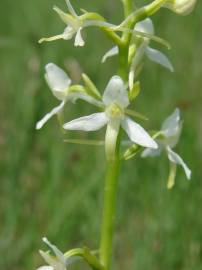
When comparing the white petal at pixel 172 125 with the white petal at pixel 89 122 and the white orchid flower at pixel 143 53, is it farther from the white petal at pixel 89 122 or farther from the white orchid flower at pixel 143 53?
the white petal at pixel 89 122

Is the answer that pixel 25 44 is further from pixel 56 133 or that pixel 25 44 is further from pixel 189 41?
pixel 56 133

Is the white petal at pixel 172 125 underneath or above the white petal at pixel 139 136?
underneath

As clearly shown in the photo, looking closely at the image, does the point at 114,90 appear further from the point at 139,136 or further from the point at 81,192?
the point at 81,192

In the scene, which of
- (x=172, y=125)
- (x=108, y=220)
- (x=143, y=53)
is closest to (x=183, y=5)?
(x=143, y=53)

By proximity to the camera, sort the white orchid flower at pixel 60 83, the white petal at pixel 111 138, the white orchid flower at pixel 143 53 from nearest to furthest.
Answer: the white petal at pixel 111 138 < the white orchid flower at pixel 143 53 < the white orchid flower at pixel 60 83

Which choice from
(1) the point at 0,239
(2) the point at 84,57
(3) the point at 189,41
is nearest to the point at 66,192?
(1) the point at 0,239

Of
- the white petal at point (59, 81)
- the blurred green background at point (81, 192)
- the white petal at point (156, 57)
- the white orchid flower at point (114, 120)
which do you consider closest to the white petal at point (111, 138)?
the white orchid flower at point (114, 120)
